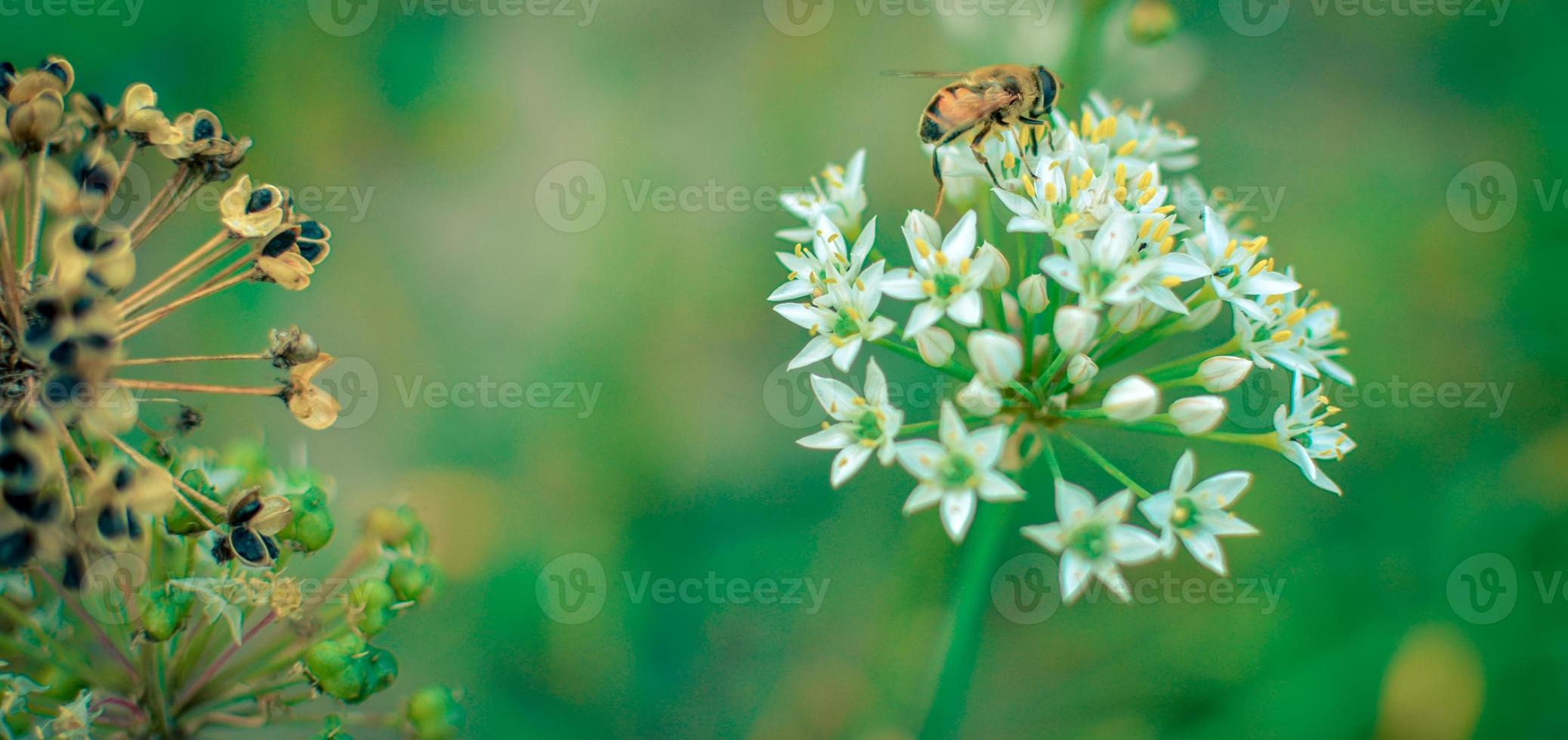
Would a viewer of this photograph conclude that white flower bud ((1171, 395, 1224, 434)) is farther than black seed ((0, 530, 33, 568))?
Yes

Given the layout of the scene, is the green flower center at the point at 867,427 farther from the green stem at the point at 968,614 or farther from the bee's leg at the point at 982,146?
the bee's leg at the point at 982,146

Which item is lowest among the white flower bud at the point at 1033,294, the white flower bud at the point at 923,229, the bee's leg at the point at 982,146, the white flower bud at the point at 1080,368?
the white flower bud at the point at 1080,368

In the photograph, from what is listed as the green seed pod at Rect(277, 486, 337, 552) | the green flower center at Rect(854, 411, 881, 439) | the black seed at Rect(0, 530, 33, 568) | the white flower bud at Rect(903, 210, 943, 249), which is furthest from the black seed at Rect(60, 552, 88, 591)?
the white flower bud at Rect(903, 210, 943, 249)

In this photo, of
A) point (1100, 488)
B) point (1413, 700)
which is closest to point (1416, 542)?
point (1413, 700)

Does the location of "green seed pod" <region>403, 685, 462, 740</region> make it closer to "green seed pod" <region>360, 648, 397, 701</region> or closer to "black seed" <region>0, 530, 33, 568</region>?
"green seed pod" <region>360, 648, 397, 701</region>

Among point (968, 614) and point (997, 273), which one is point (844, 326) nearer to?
point (997, 273)

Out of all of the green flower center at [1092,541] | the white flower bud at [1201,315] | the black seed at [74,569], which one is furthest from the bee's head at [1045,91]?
the black seed at [74,569]

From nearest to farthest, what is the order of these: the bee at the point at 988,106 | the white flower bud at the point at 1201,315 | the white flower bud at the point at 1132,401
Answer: the white flower bud at the point at 1132,401
the white flower bud at the point at 1201,315
the bee at the point at 988,106
